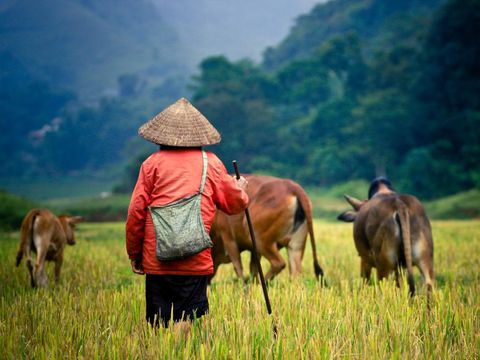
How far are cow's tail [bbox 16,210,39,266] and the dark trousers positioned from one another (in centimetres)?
380

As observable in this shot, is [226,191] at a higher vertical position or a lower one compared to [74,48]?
lower

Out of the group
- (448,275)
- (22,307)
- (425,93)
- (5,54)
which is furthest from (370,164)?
(5,54)

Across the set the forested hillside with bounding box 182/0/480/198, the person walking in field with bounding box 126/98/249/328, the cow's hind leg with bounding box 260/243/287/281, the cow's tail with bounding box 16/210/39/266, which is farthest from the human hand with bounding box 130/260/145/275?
the forested hillside with bounding box 182/0/480/198

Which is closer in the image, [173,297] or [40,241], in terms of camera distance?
[173,297]

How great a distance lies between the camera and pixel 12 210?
63.1 feet

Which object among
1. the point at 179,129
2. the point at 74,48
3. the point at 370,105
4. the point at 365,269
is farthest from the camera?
the point at 74,48

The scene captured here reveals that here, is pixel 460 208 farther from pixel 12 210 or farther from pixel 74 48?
pixel 74 48

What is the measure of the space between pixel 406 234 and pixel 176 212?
2.75 meters

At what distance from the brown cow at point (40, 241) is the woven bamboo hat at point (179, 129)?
380 centimetres

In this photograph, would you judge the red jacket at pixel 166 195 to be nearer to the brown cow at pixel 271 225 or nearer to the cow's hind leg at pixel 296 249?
the brown cow at pixel 271 225

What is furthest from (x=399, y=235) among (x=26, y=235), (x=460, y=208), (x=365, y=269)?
(x=460, y=208)

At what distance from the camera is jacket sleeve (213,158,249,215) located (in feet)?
13.6

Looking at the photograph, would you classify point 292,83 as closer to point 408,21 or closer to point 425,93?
point 408,21

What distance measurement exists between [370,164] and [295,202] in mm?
30723
